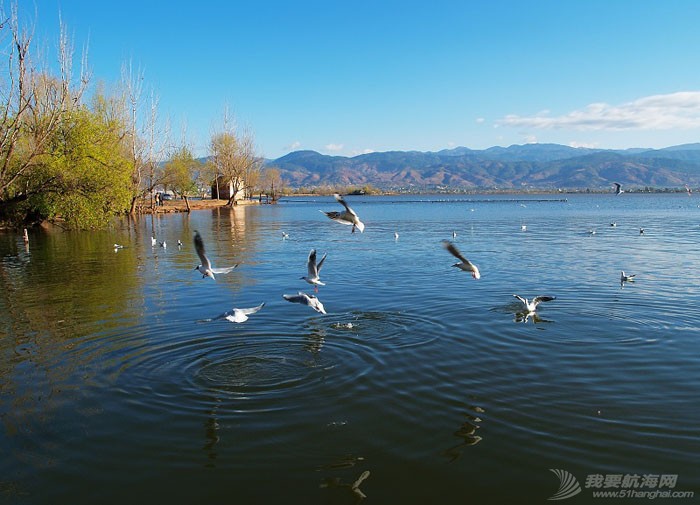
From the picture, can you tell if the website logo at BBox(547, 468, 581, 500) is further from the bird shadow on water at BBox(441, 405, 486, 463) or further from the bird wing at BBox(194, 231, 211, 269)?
the bird wing at BBox(194, 231, 211, 269)

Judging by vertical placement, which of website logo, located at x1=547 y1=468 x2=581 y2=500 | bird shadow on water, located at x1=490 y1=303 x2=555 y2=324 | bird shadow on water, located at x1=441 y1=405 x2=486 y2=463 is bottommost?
website logo, located at x1=547 y1=468 x2=581 y2=500

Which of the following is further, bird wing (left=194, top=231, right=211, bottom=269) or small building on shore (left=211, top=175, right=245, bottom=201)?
small building on shore (left=211, top=175, right=245, bottom=201)

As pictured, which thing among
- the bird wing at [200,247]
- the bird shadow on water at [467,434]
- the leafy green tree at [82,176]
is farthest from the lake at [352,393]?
the leafy green tree at [82,176]

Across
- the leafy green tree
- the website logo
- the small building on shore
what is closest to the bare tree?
the small building on shore

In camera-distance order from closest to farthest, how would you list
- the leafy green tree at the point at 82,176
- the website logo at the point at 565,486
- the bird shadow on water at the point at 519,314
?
the website logo at the point at 565,486
the bird shadow on water at the point at 519,314
the leafy green tree at the point at 82,176

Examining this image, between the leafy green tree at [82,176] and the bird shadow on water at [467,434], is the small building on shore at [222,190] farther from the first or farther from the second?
the bird shadow on water at [467,434]

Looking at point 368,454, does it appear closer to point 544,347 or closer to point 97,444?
point 97,444

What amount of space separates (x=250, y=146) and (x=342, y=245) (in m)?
79.7

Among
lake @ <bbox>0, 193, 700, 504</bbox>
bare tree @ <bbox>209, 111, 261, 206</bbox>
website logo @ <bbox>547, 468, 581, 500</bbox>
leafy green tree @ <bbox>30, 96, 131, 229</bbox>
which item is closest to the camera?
website logo @ <bbox>547, 468, 581, 500</bbox>

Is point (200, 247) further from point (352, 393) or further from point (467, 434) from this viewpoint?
point (467, 434)

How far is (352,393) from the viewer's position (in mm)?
9047

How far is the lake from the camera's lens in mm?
6531

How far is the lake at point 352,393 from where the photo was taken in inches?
257

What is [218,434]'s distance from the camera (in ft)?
25.1
